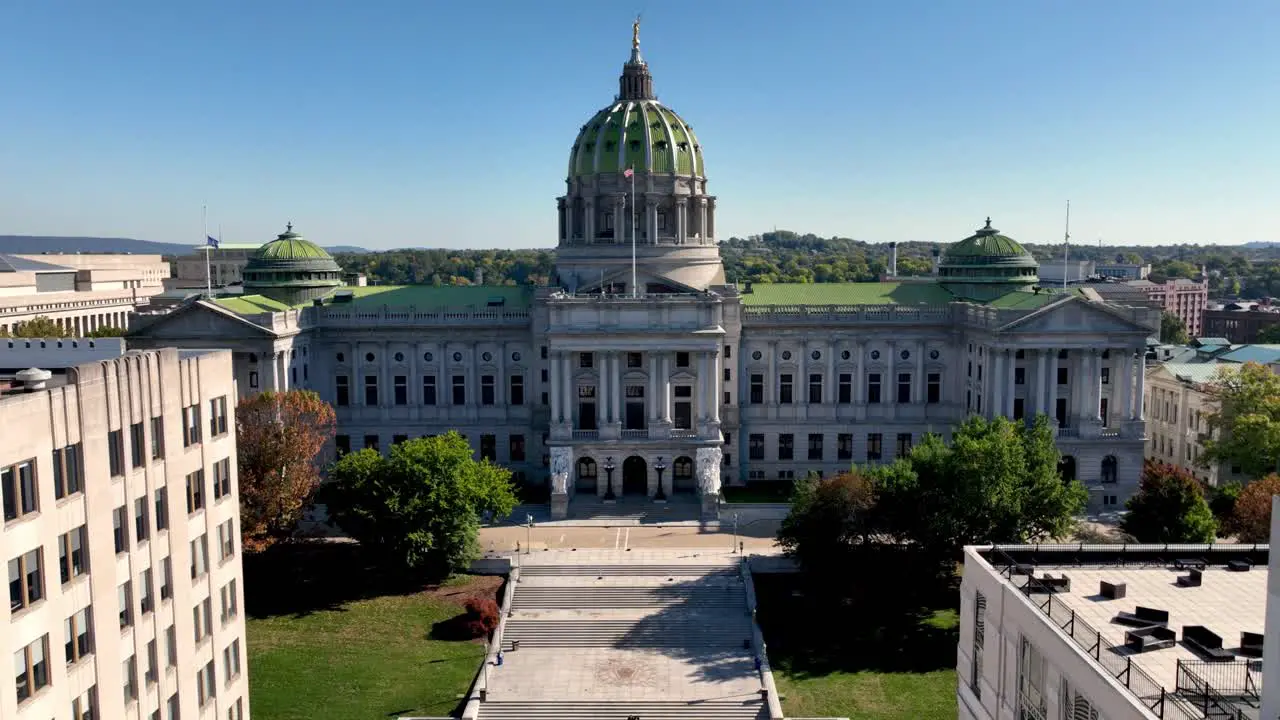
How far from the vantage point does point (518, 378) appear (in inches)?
3851

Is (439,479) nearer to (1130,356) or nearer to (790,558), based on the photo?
(790,558)

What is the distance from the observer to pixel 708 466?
86.6m

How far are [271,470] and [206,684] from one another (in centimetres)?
3187

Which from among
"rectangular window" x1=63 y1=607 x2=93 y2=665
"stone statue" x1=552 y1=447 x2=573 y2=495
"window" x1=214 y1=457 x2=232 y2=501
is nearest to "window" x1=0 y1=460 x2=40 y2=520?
"rectangular window" x1=63 y1=607 x2=93 y2=665

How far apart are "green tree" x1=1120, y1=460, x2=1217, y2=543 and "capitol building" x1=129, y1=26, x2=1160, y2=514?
20.7 metres

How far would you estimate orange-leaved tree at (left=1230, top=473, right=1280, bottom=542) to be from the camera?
2291 inches

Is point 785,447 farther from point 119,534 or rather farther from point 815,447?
point 119,534

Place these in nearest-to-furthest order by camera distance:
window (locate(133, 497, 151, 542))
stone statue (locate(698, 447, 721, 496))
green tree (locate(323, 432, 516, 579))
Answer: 1. window (locate(133, 497, 151, 542))
2. green tree (locate(323, 432, 516, 579))
3. stone statue (locate(698, 447, 721, 496))

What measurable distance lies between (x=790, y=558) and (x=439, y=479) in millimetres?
22758

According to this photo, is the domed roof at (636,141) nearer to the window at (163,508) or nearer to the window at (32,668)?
the window at (163,508)

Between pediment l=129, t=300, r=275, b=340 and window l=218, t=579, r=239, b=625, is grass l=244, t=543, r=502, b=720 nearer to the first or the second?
window l=218, t=579, r=239, b=625

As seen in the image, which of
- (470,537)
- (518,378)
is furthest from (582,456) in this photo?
(470,537)

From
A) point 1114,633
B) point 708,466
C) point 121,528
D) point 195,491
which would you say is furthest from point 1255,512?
point 121,528

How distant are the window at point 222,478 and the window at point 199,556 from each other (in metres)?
1.78
